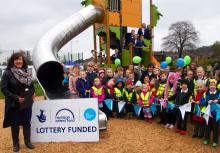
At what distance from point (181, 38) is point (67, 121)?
1854 inches

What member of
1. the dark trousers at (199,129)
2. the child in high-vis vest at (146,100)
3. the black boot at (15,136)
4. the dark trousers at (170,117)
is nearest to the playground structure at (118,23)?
the child in high-vis vest at (146,100)

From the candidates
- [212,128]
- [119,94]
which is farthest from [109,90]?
[212,128]

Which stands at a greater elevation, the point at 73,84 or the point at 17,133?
the point at 73,84

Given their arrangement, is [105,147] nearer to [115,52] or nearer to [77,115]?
[77,115]

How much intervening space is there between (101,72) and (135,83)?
3.71 ft

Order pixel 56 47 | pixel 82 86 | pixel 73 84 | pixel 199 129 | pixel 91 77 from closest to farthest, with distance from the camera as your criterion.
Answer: pixel 199 129, pixel 82 86, pixel 73 84, pixel 91 77, pixel 56 47

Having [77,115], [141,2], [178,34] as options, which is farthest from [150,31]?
[178,34]

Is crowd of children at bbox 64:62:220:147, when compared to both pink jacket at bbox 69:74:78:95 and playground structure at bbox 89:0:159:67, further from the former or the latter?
playground structure at bbox 89:0:159:67

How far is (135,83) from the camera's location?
35.9 feet

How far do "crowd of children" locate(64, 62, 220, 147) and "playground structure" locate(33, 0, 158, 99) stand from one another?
633mm

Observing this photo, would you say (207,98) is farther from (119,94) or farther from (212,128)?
(119,94)

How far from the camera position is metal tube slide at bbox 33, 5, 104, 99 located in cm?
1009

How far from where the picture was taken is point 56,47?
11.9 m

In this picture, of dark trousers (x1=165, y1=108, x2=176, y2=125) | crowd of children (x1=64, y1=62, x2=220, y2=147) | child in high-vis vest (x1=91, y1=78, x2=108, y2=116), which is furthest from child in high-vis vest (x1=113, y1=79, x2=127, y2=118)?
dark trousers (x1=165, y1=108, x2=176, y2=125)
